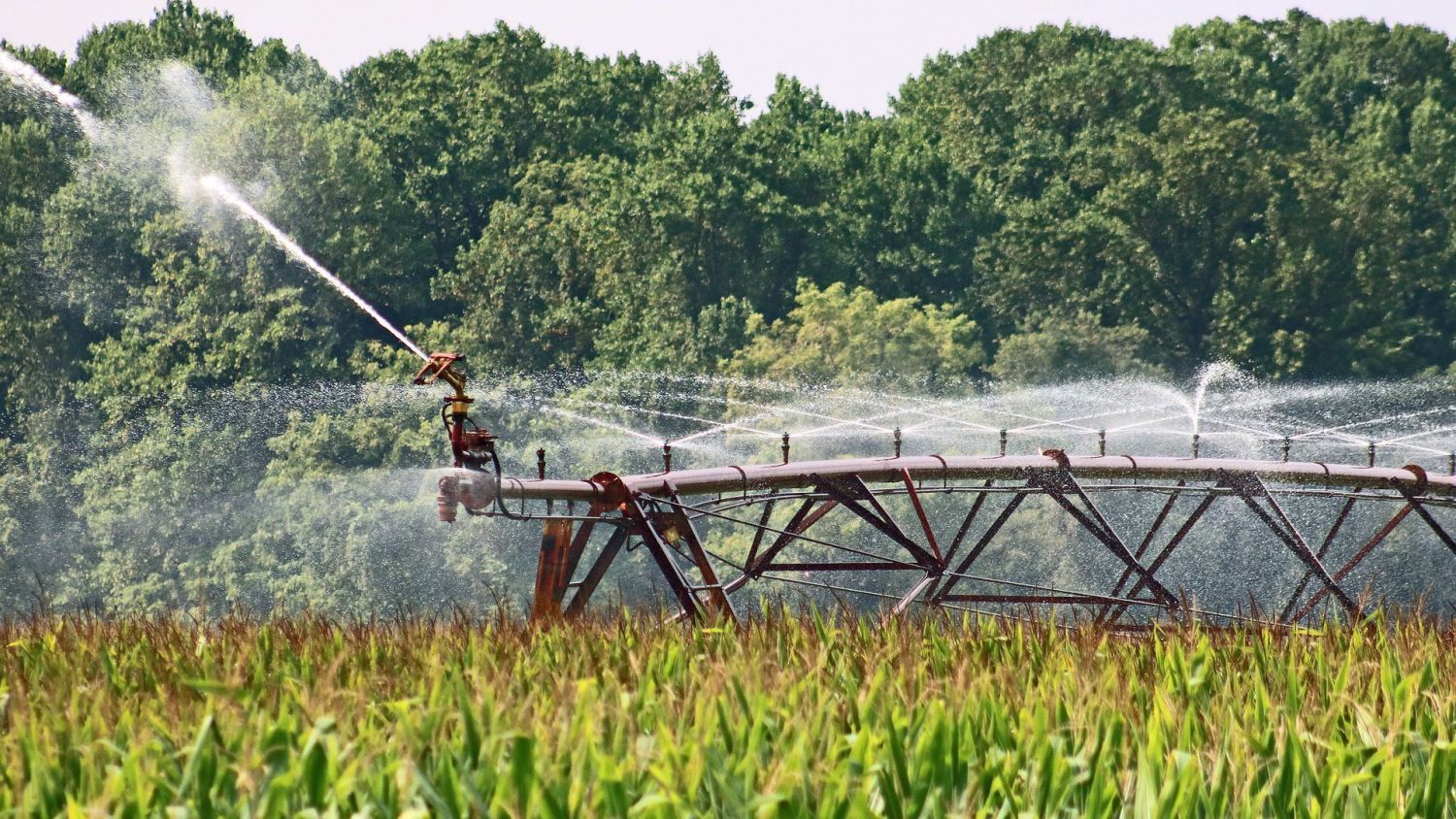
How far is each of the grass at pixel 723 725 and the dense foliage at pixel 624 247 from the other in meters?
42.4

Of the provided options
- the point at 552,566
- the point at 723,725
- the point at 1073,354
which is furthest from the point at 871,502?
the point at 1073,354

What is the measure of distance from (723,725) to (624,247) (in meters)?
57.9

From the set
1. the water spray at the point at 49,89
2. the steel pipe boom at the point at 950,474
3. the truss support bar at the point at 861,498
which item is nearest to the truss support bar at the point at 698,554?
the steel pipe boom at the point at 950,474

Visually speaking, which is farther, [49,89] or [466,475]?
[49,89]

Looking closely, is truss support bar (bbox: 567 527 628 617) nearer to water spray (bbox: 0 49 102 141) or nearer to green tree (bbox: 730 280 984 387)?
green tree (bbox: 730 280 984 387)

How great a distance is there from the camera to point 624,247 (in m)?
66.0

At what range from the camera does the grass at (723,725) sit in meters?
7.34

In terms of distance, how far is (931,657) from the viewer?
10805mm

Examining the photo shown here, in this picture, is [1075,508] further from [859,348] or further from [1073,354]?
[1073,354]

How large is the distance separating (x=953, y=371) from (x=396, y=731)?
49.0m

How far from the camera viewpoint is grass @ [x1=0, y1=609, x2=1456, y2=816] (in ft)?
24.1

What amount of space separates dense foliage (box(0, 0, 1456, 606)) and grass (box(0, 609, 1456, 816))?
42.4 m

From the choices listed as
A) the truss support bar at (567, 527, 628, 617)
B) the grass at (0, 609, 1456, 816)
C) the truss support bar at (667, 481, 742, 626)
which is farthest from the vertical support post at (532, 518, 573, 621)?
the grass at (0, 609, 1456, 816)

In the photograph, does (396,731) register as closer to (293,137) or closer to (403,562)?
(403,562)
